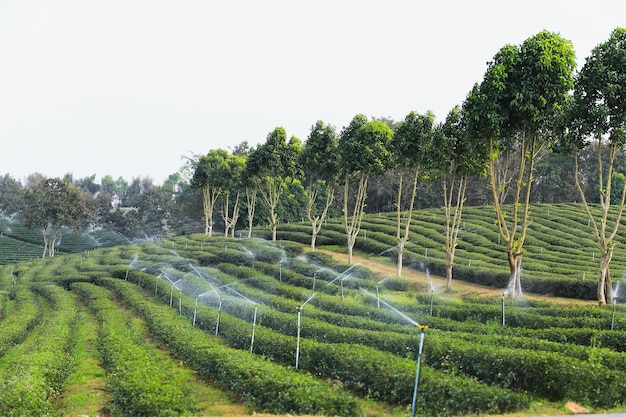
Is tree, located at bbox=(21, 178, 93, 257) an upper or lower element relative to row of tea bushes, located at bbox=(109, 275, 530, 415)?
upper

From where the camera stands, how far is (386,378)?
12.1 meters

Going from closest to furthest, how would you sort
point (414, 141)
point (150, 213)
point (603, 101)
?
point (603, 101), point (414, 141), point (150, 213)

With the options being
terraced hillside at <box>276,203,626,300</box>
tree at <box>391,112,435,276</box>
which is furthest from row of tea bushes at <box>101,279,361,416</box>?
terraced hillside at <box>276,203,626,300</box>

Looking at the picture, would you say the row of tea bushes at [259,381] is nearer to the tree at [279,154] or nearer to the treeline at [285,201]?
the tree at [279,154]

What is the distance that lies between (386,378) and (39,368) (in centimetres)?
884

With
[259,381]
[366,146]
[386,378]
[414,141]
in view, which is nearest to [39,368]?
[259,381]

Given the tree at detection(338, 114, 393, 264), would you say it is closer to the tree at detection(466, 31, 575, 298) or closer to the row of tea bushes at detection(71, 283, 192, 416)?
the tree at detection(466, 31, 575, 298)

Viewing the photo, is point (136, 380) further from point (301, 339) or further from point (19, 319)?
point (19, 319)

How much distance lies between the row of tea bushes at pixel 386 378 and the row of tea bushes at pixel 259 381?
66 cm

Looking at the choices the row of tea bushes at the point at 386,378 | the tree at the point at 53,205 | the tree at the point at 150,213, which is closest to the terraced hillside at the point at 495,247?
the row of tea bushes at the point at 386,378

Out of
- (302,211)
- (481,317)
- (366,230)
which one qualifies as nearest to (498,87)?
(481,317)

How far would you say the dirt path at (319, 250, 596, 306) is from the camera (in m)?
Result: 24.3

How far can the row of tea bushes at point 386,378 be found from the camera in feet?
34.5

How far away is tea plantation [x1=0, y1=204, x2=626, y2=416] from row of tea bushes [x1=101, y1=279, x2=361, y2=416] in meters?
0.04
